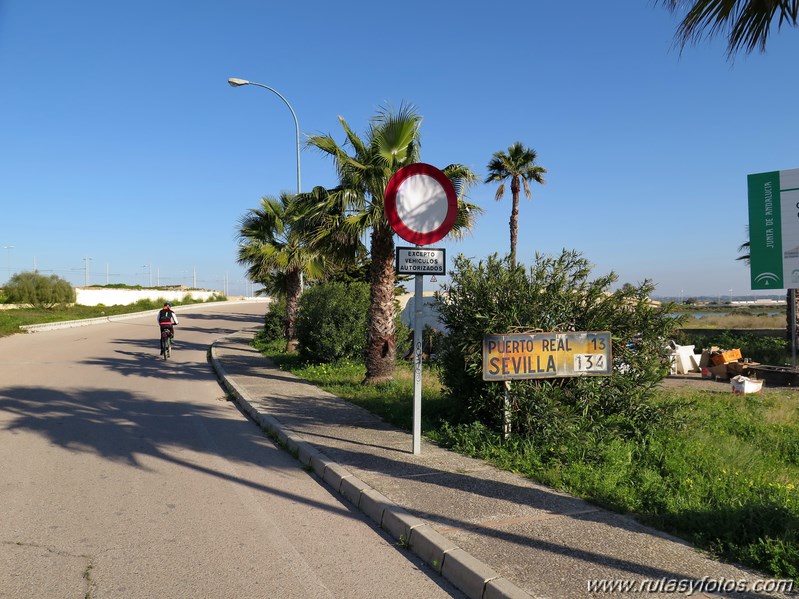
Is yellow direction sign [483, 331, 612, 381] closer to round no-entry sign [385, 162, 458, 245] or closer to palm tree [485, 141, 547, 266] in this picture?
round no-entry sign [385, 162, 458, 245]

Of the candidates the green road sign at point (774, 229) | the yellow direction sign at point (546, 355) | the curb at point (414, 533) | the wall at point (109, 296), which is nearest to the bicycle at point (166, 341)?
the curb at point (414, 533)

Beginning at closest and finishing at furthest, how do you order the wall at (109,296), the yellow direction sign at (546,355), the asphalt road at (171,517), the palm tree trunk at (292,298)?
the asphalt road at (171,517) < the yellow direction sign at (546,355) < the palm tree trunk at (292,298) < the wall at (109,296)

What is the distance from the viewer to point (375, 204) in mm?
12375

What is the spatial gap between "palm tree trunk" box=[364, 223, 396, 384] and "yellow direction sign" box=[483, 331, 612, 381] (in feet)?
19.9

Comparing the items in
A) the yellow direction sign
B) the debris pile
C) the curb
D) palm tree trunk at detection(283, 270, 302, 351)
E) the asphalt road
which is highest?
palm tree trunk at detection(283, 270, 302, 351)

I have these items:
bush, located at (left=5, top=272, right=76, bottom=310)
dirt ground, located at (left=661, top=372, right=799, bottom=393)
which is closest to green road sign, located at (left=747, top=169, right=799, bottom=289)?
dirt ground, located at (left=661, top=372, right=799, bottom=393)

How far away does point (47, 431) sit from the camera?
887cm

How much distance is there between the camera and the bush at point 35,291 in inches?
2077

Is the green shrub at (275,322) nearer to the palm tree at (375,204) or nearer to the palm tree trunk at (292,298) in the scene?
the palm tree trunk at (292,298)

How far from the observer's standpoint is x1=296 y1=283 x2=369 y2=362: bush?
1541 centimetres

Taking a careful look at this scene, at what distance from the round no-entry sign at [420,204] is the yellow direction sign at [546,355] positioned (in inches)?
55.0

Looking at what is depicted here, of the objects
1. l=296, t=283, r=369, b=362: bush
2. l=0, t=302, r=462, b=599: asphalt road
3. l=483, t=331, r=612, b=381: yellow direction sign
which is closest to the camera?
l=0, t=302, r=462, b=599: asphalt road

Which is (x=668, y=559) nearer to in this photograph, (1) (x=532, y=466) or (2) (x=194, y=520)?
(1) (x=532, y=466)

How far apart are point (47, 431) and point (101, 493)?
3646 millimetres
